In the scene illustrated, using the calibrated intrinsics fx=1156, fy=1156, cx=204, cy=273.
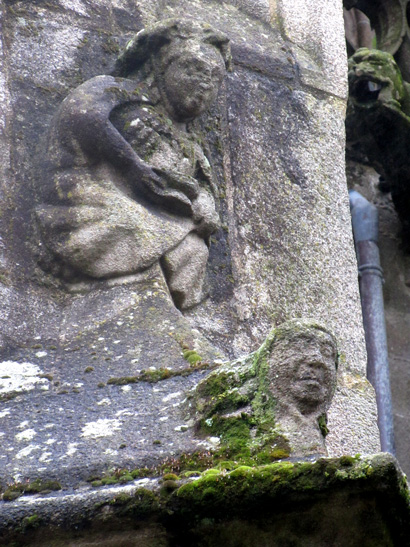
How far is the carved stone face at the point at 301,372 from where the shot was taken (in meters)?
2.88

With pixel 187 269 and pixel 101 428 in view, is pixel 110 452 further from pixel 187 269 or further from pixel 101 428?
pixel 187 269

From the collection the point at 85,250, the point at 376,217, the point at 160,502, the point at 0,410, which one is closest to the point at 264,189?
the point at 85,250

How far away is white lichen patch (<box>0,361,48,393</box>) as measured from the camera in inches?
130

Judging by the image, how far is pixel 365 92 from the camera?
670 cm

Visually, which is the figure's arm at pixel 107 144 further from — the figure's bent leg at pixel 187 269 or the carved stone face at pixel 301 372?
the carved stone face at pixel 301 372

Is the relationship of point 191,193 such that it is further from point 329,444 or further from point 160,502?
point 160,502

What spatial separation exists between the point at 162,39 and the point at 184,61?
0.13 m

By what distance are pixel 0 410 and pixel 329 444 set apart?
1343 mm

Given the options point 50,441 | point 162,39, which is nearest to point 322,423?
point 50,441

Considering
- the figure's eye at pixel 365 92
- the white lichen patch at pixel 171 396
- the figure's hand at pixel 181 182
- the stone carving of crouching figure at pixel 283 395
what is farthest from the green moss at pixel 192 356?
the figure's eye at pixel 365 92

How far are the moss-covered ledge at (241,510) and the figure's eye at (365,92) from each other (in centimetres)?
440

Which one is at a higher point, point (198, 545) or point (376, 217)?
point (198, 545)

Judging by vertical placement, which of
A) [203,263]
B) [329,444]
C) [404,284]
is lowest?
[404,284]

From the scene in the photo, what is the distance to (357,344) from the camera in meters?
4.57
